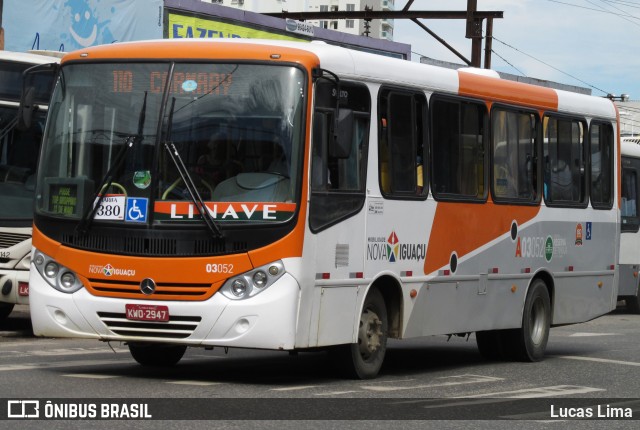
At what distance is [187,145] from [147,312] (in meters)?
1.42

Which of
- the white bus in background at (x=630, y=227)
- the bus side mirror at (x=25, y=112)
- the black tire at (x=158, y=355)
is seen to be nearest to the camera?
the bus side mirror at (x=25, y=112)

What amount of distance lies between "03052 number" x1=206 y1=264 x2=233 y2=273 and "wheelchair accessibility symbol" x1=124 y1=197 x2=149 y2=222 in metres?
0.71

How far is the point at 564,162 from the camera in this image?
17.4m

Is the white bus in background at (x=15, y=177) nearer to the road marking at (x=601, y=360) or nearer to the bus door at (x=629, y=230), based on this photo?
the road marking at (x=601, y=360)

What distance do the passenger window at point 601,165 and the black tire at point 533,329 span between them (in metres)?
1.80

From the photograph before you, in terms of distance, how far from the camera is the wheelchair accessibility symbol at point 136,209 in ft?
39.6

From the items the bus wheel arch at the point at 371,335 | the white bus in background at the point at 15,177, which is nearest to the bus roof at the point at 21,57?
the white bus in background at the point at 15,177

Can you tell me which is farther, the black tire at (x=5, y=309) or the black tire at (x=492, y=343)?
the black tire at (x=5, y=309)

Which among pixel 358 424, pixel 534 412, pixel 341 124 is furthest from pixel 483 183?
pixel 358 424

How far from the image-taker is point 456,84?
1490 cm

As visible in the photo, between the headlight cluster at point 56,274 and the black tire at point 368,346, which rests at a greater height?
the headlight cluster at point 56,274

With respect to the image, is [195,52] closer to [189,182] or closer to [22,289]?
[189,182]

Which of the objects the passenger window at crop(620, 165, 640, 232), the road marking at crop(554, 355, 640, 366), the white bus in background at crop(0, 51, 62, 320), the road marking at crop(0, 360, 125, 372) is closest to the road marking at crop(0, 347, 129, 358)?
the road marking at crop(0, 360, 125, 372)

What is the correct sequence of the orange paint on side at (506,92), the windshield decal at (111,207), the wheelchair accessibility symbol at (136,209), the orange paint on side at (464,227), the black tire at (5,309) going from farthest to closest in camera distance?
the black tire at (5,309) < the orange paint on side at (506,92) < the orange paint on side at (464,227) < the windshield decal at (111,207) < the wheelchair accessibility symbol at (136,209)
